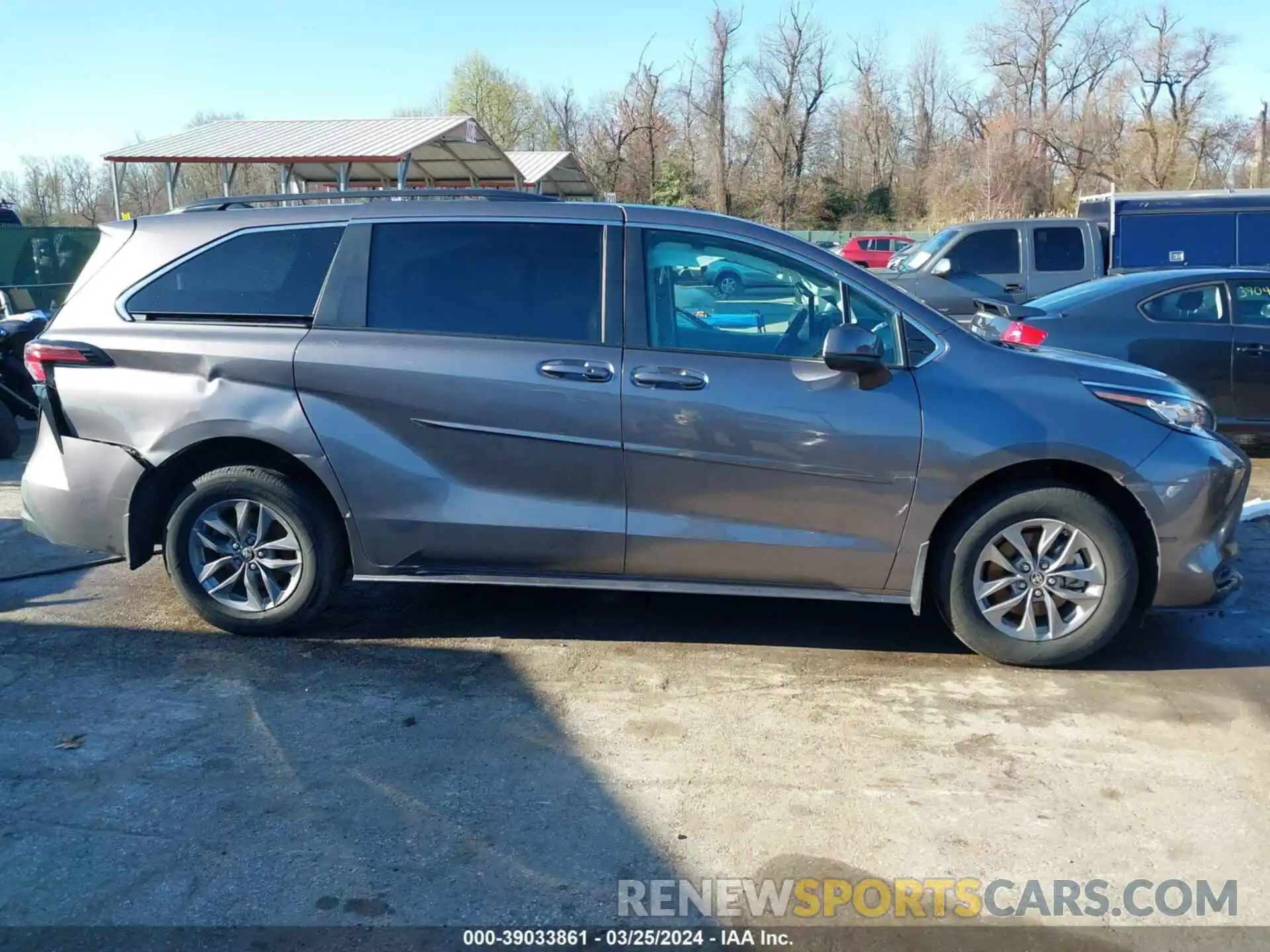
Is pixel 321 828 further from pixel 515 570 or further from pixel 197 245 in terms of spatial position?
pixel 197 245

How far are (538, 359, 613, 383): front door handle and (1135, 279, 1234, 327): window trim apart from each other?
219 inches

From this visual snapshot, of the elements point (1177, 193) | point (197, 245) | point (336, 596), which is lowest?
point (336, 596)

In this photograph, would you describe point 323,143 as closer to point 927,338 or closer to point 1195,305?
point 1195,305

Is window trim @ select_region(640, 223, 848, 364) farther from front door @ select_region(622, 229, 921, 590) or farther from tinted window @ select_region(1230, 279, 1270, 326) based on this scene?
tinted window @ select_region(1230, 279, 1270, 326)

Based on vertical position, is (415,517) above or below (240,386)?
below

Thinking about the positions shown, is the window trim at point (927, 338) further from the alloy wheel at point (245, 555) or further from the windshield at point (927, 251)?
the windshield at point (927, 251)

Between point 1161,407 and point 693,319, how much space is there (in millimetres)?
2013

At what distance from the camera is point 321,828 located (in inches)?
133

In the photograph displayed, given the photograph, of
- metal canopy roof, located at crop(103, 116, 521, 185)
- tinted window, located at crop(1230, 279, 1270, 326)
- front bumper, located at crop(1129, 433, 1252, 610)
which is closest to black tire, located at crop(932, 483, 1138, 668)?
front bumper, located at crop(1129, 433, 1252, 610)

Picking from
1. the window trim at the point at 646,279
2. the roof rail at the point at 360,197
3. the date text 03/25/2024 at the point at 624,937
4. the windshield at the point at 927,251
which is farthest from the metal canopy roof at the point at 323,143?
the date text 03/25/2024 at the point at 624,937

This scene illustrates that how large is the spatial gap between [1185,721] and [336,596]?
12.9 feet

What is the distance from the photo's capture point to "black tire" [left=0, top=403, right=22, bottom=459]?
9047 mm

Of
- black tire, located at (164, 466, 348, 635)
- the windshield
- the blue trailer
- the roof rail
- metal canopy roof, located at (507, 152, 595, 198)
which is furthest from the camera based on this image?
metal canopy roof, located at (507, 152, 595, 198)

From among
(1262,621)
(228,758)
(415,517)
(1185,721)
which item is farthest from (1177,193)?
(228,758)
